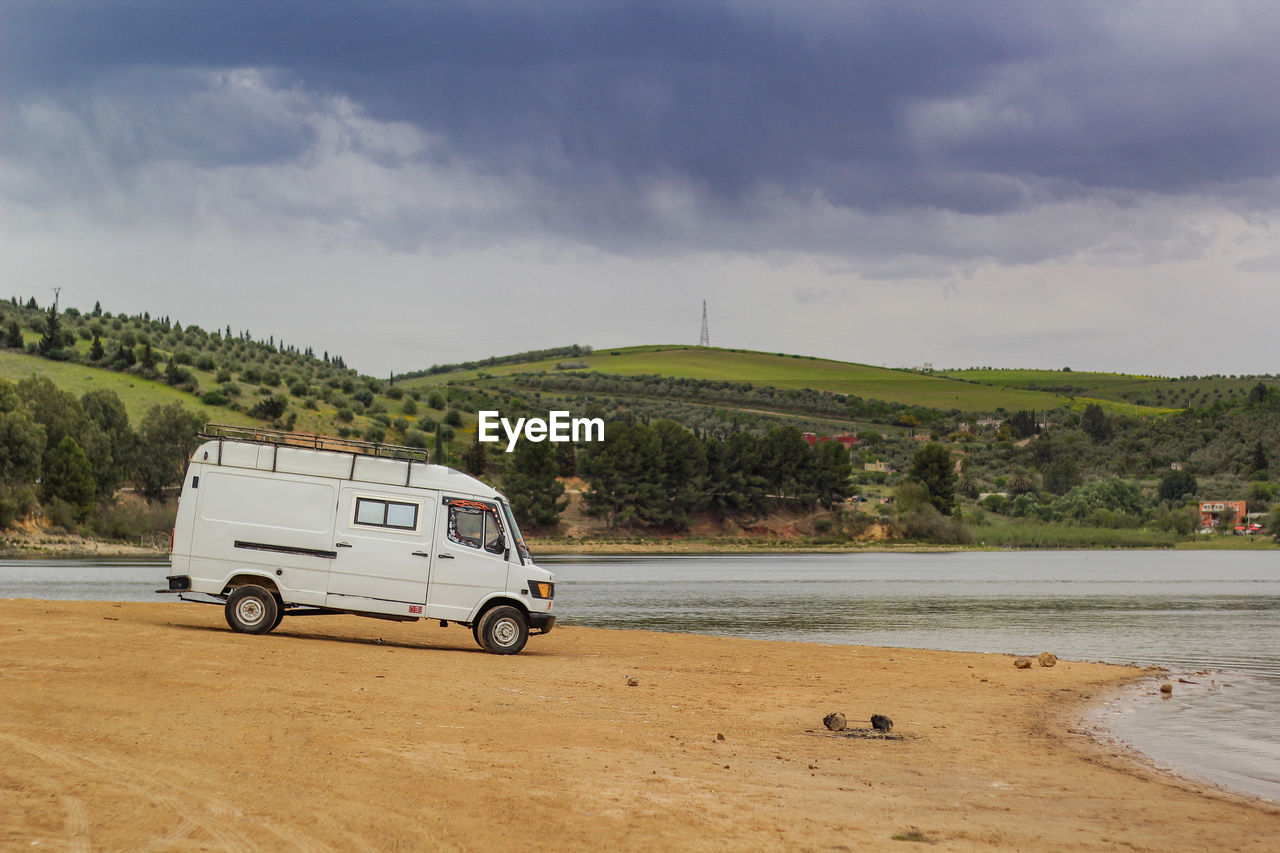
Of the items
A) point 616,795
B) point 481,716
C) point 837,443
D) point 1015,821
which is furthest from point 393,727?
point 837,443

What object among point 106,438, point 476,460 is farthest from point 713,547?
point 106,438

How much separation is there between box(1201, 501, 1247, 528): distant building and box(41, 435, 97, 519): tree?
372 feet

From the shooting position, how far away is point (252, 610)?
62.7 ft

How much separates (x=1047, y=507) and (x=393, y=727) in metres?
129

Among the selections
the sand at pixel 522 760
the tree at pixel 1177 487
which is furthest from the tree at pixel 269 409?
the tree at pixel 1177 487

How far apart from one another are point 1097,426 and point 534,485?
325 ft

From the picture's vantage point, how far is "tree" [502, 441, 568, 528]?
98.3 meters

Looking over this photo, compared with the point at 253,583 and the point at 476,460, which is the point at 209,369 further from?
the point at 253,583

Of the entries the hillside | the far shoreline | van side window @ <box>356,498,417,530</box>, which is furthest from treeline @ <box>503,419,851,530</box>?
the hillside

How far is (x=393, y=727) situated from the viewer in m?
11.5

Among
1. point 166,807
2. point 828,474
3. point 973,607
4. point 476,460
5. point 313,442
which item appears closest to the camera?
point 166,807

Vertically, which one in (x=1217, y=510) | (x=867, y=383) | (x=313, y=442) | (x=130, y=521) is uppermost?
(x=867, y=383)

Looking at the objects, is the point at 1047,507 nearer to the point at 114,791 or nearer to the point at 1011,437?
the point at 1011,437

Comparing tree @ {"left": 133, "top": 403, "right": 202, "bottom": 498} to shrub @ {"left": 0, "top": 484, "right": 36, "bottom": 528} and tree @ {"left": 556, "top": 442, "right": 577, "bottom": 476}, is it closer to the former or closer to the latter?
shrub @ {"left": 0, "top": 484, "right": 36, "bottom": 528}
